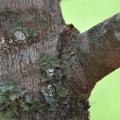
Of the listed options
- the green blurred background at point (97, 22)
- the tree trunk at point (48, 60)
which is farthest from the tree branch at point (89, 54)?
the green blurred background at point (97, 22)

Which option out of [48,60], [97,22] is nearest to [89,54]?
[48,60]

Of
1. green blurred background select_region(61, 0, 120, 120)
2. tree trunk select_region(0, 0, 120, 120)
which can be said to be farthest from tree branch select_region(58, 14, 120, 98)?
green blurred background select_region(61, 0, 120, 120)

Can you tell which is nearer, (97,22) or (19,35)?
(19,35)

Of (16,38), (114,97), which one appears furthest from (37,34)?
(114,97)

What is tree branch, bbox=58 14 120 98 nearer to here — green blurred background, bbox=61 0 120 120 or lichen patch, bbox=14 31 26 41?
lichen patch, bbox=14 31 26 41

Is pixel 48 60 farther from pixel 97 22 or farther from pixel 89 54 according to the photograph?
pixel 97 22

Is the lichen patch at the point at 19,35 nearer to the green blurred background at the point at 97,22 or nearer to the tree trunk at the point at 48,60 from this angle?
the tree trunk at the point at 48,60
